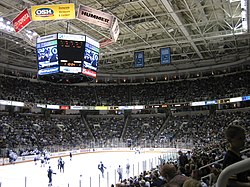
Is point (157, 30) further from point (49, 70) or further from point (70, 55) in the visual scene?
point (49, 70)

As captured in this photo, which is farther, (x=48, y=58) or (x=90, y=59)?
(x=90, y=59)

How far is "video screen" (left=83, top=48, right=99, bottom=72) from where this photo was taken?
57.4 ft

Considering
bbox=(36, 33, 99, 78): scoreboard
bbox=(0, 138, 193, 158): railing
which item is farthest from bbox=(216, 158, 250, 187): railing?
bbox=(0, 138, 193, 158): railing

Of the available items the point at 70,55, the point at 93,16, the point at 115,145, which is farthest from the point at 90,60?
the point at 115,145

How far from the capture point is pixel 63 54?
55.4ft

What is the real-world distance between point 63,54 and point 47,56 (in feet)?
3.34

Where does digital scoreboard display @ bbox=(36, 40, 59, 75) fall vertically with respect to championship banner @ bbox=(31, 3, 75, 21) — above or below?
below

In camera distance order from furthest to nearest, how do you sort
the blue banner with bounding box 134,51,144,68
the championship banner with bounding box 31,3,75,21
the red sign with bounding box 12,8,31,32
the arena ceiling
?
the blue banner with bounding box 134,51,144,68 < the arena ceiling < the red sign with bounding box 12,8,31,32 < the championship banner with bounding box 31,3,75,21

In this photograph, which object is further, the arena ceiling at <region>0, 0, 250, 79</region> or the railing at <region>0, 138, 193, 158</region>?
the railing at <region>0, 138, 193, 158</region>

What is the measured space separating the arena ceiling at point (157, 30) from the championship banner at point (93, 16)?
4.59 metres

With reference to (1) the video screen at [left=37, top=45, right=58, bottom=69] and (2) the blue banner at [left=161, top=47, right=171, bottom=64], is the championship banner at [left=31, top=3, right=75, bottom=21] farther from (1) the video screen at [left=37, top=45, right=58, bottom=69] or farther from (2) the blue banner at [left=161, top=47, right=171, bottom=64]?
(2) the blue banner at [left=161, top=47, right=171, bottom=64]

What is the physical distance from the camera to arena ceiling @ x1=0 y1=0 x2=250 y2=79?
72.0 feet

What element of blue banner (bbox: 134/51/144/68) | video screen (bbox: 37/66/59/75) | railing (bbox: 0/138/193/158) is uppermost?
blue banner (bbox: 134/51/144/68)

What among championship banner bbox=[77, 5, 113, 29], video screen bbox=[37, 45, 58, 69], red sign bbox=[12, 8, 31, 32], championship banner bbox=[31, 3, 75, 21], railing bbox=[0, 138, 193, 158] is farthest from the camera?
railing bbox=[0, 138, 193, 158]
